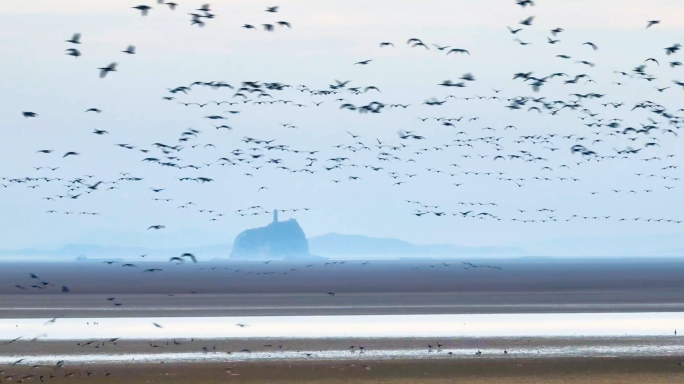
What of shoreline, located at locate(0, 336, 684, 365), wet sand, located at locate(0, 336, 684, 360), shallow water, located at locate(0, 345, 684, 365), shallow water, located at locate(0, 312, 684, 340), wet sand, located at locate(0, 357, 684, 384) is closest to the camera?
wet sand, located at locate(0, 357, 684, 384)

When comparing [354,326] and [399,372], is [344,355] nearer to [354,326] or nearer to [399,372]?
[399,372]

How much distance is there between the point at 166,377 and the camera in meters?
30.3

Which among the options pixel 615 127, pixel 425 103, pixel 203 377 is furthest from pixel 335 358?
pixel 615 127

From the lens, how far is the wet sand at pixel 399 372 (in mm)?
29828

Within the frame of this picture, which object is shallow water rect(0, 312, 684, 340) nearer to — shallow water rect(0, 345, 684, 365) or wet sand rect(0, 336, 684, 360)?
wet sand rect(0, 336, 684, 360)

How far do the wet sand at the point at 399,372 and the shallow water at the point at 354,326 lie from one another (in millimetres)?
9064

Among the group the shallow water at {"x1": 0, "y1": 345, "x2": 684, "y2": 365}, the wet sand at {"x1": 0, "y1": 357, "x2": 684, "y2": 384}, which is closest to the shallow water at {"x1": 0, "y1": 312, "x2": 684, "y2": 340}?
the shallow water at {"x1": 0, "y1": 345, "x2": 684, "y2": 365}

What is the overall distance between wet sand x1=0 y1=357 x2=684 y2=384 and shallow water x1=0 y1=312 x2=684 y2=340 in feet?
29.7

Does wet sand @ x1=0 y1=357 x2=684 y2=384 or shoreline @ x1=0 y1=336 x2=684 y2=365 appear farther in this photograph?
shoreline @ x1=0 y1=336 x2=684 y2=365

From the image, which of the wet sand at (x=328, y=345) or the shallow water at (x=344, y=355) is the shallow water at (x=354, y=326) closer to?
the wet sand at (x=328, y=345)

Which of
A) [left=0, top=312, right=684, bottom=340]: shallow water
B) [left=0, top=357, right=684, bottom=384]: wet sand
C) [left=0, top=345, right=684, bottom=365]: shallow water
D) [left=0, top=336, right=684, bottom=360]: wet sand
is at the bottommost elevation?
[left=0, top=357, right=684, bottom=384]: wet sand

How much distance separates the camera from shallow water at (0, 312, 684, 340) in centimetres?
4341

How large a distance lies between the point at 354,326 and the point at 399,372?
17.0m

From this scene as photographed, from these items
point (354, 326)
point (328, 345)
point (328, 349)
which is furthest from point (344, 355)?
point (354, 326)
